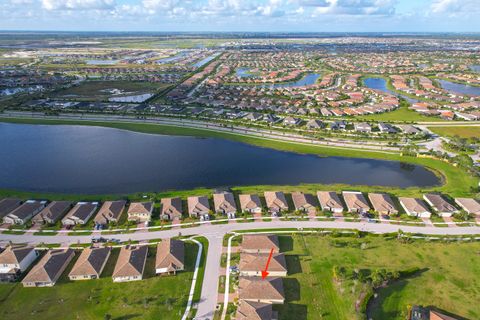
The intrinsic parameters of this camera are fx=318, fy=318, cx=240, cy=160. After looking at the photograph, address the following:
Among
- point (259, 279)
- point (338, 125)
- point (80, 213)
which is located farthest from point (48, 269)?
point (338, 125)

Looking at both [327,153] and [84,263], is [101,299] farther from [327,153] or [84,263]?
[327,153]

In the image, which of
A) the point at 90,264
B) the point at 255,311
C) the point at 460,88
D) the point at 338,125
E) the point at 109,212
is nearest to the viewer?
the point at 255,311

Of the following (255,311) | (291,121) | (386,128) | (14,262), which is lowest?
(14,262)

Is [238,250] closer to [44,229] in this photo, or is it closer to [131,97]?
[44,229]

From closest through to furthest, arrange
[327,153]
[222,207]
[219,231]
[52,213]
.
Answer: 1. [219,231]
2. [52,213]
3. [222,207]
4. [327,153]

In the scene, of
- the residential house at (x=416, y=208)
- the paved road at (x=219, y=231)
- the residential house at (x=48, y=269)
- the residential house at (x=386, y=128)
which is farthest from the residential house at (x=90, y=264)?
the residential house at (x=386, y=128)

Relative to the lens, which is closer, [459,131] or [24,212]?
[24,212]

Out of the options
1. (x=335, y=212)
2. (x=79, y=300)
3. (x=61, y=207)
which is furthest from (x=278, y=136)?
(x=79, y=300)
